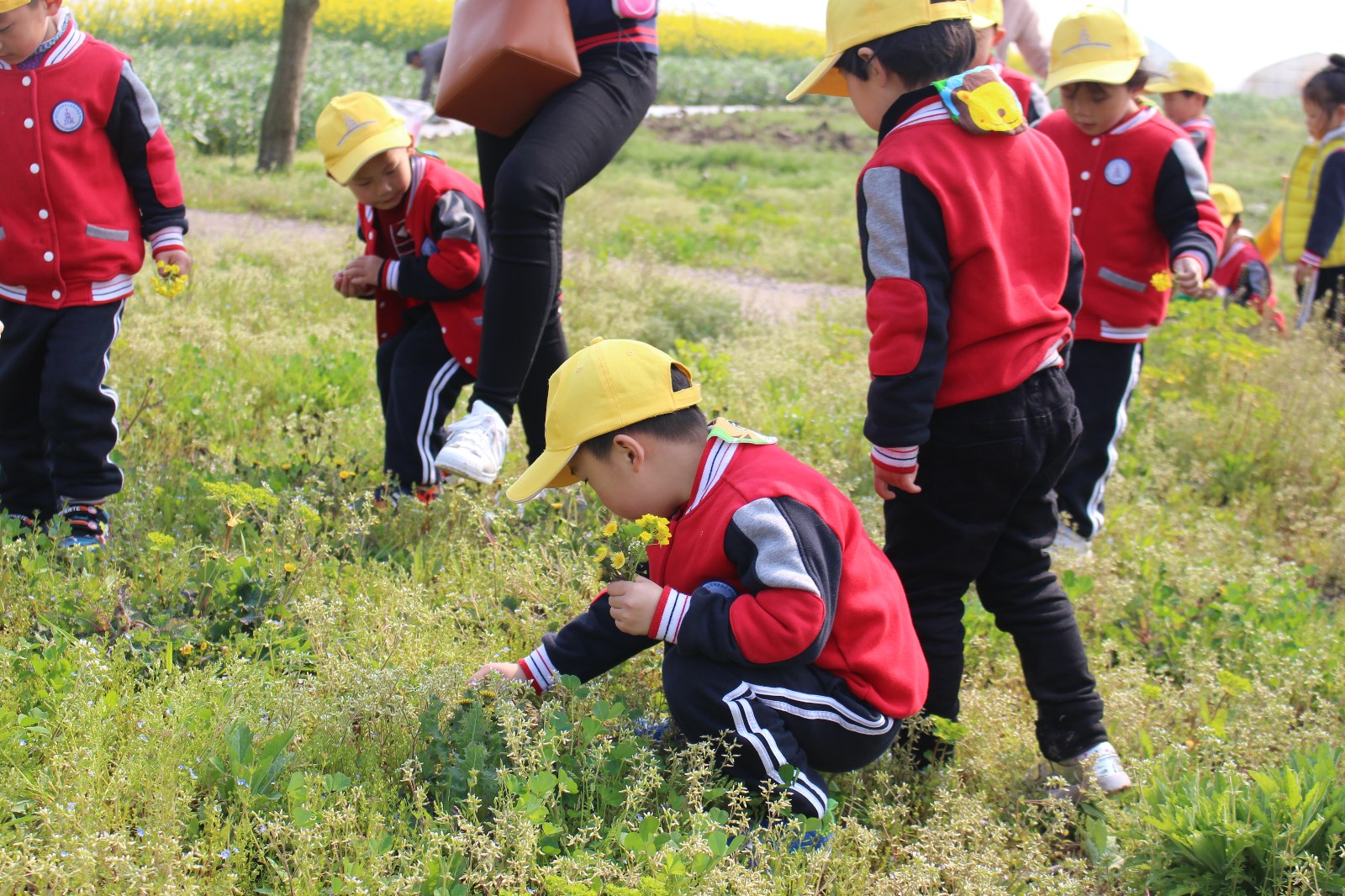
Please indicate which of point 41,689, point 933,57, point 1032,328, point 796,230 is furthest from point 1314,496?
point 796,230

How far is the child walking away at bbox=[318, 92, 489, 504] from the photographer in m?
3.57

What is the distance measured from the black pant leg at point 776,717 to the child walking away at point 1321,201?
5.22 m

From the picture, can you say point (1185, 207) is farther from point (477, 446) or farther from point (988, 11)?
point (477, 446)

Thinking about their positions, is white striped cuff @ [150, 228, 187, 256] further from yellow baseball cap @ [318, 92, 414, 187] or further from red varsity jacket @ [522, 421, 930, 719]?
red varsity jacket @ [522, 421, 930, 719]

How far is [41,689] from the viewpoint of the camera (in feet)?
8.01

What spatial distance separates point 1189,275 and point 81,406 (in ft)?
11.0

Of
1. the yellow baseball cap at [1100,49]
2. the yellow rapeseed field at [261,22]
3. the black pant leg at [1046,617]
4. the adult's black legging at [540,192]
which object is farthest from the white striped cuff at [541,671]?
the yellow rapeseed field at [261,22]

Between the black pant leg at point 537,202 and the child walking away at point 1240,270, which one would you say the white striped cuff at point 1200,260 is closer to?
the black pant leg at point 537,202

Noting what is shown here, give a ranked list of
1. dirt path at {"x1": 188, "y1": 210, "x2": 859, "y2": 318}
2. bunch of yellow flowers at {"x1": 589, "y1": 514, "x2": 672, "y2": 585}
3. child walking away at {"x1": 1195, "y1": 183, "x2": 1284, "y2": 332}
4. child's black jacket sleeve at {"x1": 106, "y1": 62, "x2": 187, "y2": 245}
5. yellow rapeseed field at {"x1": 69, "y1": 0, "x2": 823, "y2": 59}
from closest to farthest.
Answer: bunch of yellow flowers at {"x1": 589, "y1": 514, "x2": 672, "y2": 585}, child's black jacket sleeve at {"x1": 106, "y1": 62, "x2": 187, "y2": 245}, child walking away at {"x1": 1195, "y1": 183, "x2": 1284, "y2": 332}, dirt path at {"x1": 188, "y1": 210, "x2": 859, "y2": 318}, yellow rapeseed field at {"x1": 69, "y1": 0, "x2": 823, "y2": 59}

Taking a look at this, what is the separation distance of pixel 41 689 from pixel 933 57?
2330 millimetres

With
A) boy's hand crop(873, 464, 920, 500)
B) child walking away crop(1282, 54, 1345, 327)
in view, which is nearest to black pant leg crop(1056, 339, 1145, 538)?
boy's hand crop(873, 464, 920, 500)

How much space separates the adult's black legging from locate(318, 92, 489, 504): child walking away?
1.21 feet

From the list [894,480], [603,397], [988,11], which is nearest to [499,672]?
[603,397]

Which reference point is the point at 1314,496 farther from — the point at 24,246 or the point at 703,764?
the point at 24,246
